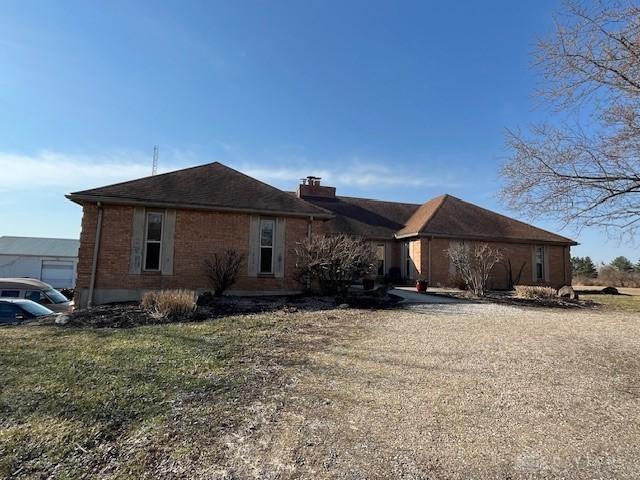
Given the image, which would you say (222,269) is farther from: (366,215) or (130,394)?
(366,215)

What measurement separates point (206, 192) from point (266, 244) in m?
2.89

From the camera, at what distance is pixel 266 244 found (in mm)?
14914

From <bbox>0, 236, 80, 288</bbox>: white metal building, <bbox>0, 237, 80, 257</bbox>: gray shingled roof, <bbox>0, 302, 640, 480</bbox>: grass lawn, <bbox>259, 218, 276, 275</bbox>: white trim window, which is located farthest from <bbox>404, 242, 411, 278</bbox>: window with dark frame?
<bbox>0, 237, 80, 257</bbox>: gray shingled roof

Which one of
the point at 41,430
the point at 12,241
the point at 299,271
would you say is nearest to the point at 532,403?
the point at 41,430

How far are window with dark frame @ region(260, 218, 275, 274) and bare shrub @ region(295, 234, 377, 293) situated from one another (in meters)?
1.20

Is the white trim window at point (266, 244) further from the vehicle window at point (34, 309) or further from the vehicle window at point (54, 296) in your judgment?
the vehicle window at point (54, 296)

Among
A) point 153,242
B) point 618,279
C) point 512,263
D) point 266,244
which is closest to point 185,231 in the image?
point 153,242

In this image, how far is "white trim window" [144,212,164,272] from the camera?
44.9ft

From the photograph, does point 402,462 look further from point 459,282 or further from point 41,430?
point 459,282

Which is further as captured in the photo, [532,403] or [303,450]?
[532,403]

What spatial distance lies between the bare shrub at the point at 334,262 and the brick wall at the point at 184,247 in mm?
1230

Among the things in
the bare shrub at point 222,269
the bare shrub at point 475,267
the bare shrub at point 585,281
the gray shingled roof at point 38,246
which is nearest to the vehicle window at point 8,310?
the bare shrub at point 222,269

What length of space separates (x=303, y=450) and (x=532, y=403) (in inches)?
107

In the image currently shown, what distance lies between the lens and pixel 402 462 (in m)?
3.12
